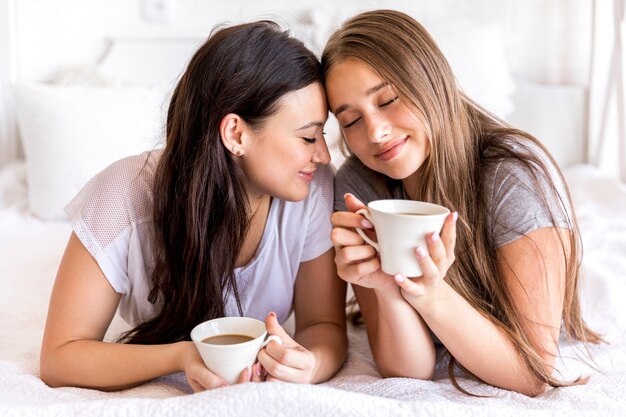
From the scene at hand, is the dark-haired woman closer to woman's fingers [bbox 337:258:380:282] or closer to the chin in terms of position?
the chin

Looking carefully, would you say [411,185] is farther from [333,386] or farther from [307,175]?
[333,386]

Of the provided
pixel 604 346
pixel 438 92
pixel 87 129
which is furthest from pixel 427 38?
pixel 87 129

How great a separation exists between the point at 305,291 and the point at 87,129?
3.82 ft

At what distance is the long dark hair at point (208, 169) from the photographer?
120 centimetres

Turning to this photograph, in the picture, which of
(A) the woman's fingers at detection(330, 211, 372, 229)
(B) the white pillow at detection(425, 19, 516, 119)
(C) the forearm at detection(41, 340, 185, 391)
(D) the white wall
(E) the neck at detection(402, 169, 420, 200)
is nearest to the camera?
(A) the woman's fingers at detection(330, 211, 372, 229)

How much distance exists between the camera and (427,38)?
1229 millimetres

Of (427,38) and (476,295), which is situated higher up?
(427,38)

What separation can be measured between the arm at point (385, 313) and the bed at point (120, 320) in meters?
0.04

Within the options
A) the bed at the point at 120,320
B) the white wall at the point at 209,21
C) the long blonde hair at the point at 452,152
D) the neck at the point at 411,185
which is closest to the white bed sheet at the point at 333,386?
the bed at the point at 120,320

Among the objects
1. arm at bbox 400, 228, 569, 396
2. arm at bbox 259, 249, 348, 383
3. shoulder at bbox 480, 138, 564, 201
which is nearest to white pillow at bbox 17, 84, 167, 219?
arm at bbox 259, 249, 348, 383

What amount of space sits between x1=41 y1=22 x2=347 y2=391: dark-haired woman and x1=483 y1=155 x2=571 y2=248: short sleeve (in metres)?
0.30

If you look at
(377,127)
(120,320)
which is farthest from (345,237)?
(120,320)

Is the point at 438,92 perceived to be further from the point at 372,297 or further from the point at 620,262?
the point at 620,262

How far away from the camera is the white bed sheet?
3.01 ft
